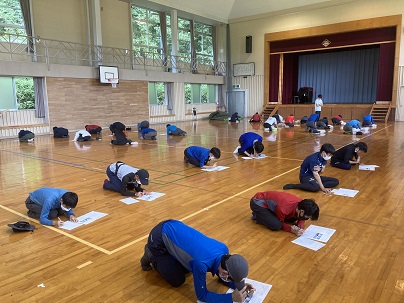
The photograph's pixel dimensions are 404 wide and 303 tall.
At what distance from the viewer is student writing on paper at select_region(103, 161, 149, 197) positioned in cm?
543

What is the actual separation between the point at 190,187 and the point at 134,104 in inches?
558

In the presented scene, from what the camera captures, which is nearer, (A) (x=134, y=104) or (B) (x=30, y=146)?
(B) (x=30, y=146)

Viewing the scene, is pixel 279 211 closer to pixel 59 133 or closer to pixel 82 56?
pixel 59 133

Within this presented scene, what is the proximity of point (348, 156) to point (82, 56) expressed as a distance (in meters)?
14.8

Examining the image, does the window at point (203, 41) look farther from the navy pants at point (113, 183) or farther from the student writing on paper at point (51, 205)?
the student writing on paper at point (51, 205)

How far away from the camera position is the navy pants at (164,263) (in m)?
2.94

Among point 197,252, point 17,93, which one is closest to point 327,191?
point 197,252

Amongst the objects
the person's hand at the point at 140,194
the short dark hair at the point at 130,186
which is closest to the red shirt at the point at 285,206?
the person's hand at the point at 140,194

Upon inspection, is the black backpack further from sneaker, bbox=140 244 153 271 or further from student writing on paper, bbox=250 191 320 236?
sneaker, bbox=140 244 153 271

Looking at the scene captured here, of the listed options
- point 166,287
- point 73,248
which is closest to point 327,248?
point 166,287

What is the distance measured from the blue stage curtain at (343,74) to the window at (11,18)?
66.2 ft

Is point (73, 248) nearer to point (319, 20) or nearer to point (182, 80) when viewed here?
point (182, 80)

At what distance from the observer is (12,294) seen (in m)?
2.85

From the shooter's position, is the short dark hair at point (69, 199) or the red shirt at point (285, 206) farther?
the short dark hair at point (69, 199)
